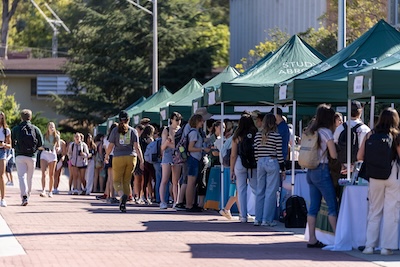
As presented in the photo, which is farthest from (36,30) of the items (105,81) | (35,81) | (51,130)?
(51,130)

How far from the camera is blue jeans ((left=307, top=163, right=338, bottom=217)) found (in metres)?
13.3

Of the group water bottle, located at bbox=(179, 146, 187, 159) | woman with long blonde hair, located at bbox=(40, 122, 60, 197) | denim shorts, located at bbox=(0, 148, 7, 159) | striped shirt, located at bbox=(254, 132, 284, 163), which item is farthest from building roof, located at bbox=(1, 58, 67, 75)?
striped shirt, located at bbox=(254, 132, 284, 163)

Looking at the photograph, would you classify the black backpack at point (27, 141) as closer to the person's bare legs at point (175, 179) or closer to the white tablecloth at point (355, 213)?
the person's bare legs at point (175, 179)

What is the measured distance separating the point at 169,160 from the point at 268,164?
17.0 ft

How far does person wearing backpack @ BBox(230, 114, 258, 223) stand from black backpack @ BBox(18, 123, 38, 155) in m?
4.96

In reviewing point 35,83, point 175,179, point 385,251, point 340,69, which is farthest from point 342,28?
point 35,83

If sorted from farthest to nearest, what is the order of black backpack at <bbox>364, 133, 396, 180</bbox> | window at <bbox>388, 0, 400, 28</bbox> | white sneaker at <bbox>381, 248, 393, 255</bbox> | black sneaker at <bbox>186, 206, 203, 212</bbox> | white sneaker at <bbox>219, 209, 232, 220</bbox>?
1. window at <bbox>388, 0, 400, 28</bbox>
2. black sneaker at <bbox>186, 206, 203, 212</bbox>
3. white sneaker at <bbox>219, 209, 232, 220</bbox>
4. white sneaker at <bbox>381, 248, 393, 255</bbox>
5. black backpack at <bbox>364, 133, 396, 180</bbox>

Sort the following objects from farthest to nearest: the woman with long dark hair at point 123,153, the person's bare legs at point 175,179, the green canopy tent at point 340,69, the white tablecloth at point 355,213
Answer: the person's bare legs at point 175,179 → the woman with long dark hair at point 123,153 → the green canopy tent at point 340,69 → the white tablecloth at point 355,213

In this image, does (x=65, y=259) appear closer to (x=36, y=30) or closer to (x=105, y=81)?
(x=105, y=81)

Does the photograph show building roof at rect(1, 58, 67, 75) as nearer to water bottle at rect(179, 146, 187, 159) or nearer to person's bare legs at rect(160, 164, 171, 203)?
person's bare legs at rect(160, 164, 171, 203)

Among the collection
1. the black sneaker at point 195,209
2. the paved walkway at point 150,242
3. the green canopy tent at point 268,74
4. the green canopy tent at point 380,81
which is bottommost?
the paved walkway at point 150,242

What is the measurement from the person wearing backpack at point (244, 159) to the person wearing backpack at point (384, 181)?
4231 millimetres

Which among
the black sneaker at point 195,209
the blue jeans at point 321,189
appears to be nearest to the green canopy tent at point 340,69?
the blue jeans at point 321,189

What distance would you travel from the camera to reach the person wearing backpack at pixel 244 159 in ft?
55.2
